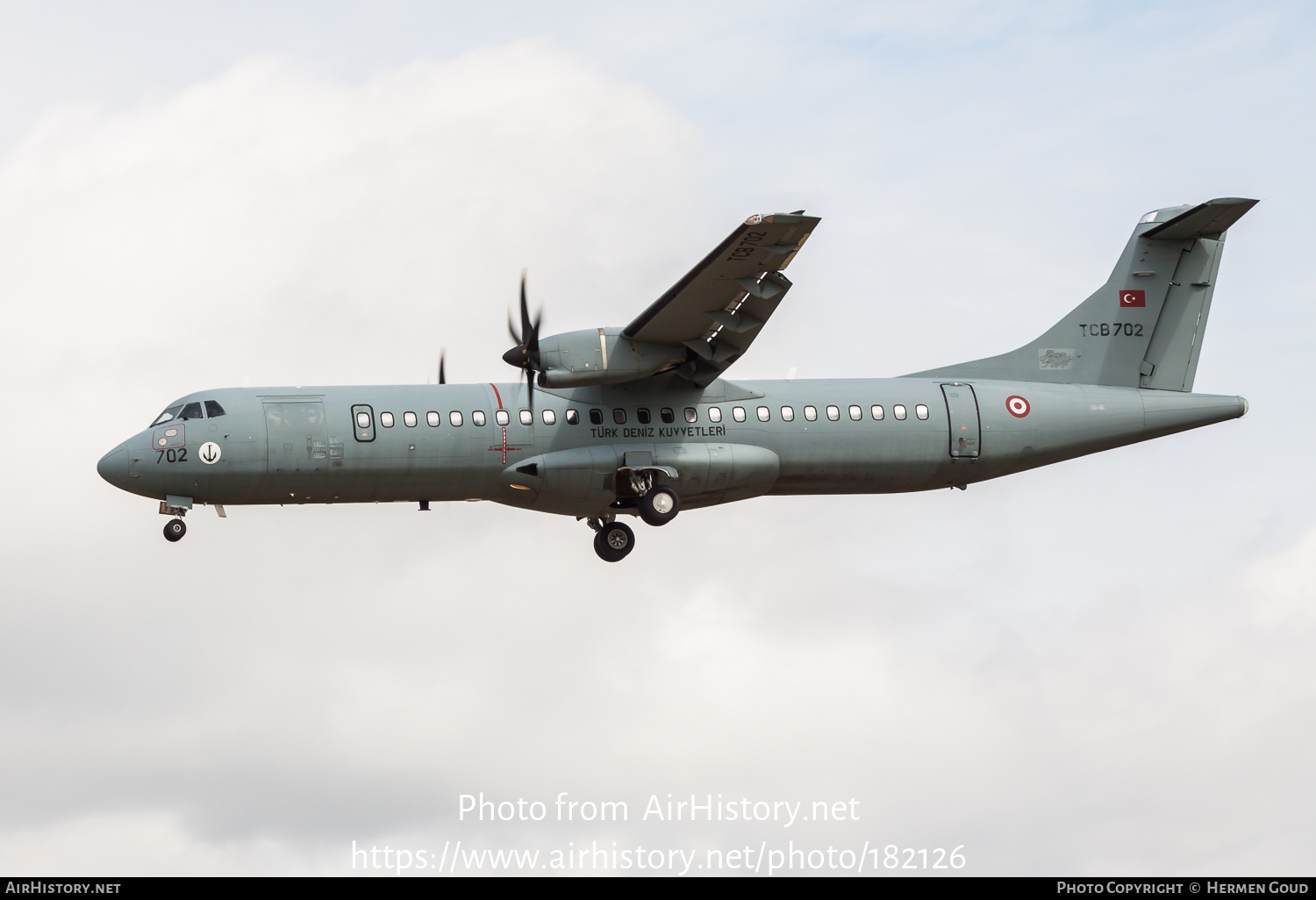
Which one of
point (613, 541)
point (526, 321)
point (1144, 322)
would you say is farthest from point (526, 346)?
point (1144, 322)

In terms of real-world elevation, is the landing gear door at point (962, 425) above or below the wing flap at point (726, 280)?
below

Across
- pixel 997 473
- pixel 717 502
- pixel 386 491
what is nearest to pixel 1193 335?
pixel 997 473

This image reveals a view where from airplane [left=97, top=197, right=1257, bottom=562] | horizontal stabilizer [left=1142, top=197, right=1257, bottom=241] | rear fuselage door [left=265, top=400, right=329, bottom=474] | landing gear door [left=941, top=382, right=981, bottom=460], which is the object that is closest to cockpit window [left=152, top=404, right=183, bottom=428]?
airplane [left=97, top=197, right=1257, bottom=562]

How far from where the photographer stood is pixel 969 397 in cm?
3014

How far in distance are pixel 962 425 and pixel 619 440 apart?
22.3 ft

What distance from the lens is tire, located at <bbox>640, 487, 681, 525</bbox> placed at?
28188 mm

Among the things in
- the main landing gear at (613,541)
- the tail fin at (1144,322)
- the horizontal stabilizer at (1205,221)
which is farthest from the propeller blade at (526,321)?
the horizontal stabilizer at (1205,221)

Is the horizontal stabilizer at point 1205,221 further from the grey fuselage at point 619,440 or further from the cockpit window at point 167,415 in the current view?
the cockpit window at point 167,415

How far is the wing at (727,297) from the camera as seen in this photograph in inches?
988

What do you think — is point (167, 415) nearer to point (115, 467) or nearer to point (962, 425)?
point (115, 467)

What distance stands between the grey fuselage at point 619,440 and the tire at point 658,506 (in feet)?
0.87

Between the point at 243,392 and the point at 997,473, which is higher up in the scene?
the point at 243,392
